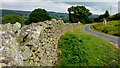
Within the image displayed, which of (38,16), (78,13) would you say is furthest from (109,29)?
(78,13)

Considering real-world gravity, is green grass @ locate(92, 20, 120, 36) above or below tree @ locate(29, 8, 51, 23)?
below

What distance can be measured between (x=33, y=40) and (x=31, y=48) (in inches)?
19.6

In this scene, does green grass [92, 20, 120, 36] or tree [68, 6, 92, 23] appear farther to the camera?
tree [68, 6, 92, 23]

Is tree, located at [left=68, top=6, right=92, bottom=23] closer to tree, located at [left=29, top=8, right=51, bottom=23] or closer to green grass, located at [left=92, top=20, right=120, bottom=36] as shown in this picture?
tree, located at [left=29, top=8, right=51, bottom=23]

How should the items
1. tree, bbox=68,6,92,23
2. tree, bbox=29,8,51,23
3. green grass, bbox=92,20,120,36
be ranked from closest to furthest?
green grass, bbox=92,20,120,36 < tree, bbox=29,8,51,23 < tree, bbox=68,6,92,23

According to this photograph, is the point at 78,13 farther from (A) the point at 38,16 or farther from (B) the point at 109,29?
(B) the point at 109,29

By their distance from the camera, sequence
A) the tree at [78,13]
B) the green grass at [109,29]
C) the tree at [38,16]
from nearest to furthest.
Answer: the green grass at [109,29] → the tree at [38,16] → the tree at [78,13]

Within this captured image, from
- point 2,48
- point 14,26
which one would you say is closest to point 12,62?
point 2,48

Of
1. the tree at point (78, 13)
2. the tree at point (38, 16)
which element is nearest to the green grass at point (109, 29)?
the tree at point (38, 16)

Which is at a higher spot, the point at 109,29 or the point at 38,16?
the point at 38,16

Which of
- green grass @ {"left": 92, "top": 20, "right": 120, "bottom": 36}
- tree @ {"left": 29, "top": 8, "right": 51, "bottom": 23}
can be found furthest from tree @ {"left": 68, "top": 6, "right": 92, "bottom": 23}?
green grass @ {"left": 92, "top": 20, "right": 120, "bottom": 36}

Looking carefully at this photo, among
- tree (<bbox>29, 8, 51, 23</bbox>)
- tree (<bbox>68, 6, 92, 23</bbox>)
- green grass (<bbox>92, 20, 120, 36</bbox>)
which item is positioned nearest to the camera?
green grass (<bbox>92, 20, 120, 36</bbox>)

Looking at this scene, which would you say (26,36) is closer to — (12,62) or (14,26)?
(14,26)

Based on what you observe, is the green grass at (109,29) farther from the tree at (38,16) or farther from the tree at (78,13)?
the tree at (78,13)
